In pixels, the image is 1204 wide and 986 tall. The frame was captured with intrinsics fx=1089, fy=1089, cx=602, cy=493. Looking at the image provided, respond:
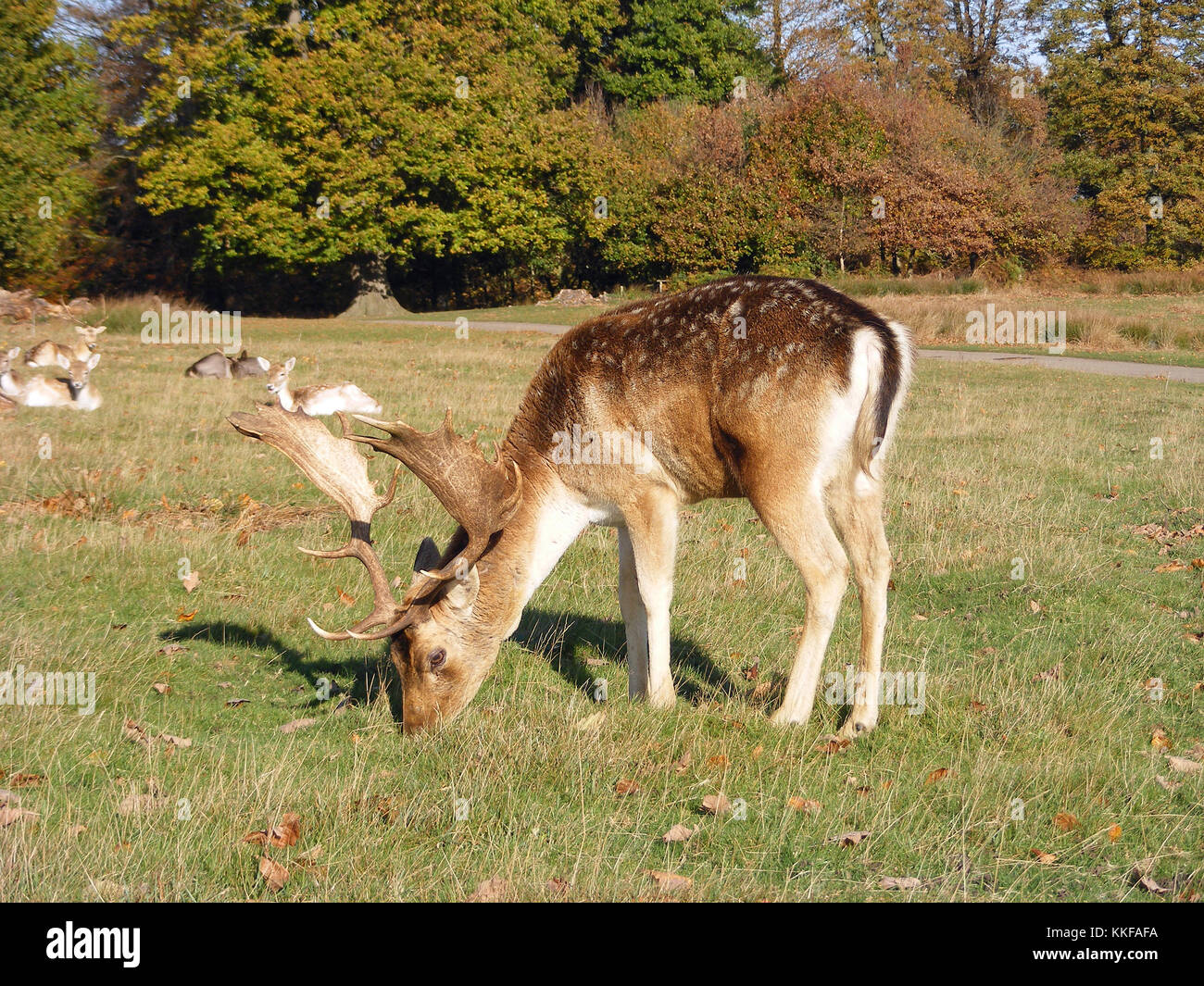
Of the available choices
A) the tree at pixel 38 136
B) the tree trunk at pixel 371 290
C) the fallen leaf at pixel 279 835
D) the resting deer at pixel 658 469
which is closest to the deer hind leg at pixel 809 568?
the resting deer at pixel 658 469

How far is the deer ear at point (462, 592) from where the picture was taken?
5.78 m

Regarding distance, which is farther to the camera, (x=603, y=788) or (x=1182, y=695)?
(x=1182, y=695)

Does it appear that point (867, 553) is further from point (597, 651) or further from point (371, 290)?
point (371, 290)

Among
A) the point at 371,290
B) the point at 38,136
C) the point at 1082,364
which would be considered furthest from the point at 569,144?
the point at 1082,364

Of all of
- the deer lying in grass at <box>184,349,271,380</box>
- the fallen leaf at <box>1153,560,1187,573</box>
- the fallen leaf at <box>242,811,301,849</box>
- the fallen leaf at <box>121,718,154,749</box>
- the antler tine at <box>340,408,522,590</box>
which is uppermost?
the deer lying in grass at <box>184,349,271,380</box>

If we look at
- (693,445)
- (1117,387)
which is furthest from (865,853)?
(1117,387)

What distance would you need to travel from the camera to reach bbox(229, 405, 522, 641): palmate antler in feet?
18.7

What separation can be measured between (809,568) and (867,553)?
522mm

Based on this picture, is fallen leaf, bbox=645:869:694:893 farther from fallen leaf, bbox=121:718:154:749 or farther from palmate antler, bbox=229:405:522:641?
fallen leaf, bbox=121:718:154:749

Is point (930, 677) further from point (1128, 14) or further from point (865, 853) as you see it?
point (1128, 14)

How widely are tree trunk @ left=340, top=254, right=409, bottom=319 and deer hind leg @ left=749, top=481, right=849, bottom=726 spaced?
3536 cm

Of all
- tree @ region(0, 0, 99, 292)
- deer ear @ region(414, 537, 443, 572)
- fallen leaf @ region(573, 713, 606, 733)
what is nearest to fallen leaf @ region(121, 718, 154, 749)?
deer ear @ region(414, 537, 443, 572)
